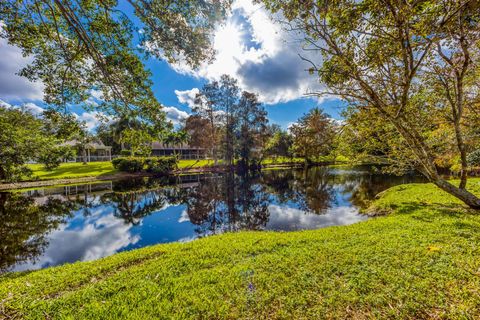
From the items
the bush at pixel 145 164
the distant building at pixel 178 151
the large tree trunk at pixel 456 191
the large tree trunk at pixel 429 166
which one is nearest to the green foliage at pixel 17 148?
the bush at pixel 145 164

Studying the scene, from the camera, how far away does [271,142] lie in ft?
156

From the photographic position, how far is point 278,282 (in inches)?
144

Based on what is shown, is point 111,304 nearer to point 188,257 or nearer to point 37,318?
point 37,318

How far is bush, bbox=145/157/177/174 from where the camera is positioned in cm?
3247

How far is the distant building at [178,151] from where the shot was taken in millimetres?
55125

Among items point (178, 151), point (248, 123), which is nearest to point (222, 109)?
point (248, 123)

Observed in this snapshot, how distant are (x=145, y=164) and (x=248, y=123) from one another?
21.4 meters

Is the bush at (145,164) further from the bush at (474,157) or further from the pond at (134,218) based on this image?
the bush at (474,157)

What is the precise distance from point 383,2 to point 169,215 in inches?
505

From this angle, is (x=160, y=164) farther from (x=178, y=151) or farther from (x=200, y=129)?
(x=178, y=151)

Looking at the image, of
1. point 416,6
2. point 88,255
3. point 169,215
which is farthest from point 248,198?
point 416,6

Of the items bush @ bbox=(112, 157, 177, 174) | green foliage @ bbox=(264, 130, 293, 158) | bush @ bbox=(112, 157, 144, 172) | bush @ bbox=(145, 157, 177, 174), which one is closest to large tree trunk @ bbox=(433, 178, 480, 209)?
bush @ bbox=(112, 157, 177, 174)

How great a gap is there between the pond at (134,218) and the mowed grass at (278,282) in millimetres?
2821

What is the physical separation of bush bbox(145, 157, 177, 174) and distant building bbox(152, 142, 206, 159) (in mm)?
16921
